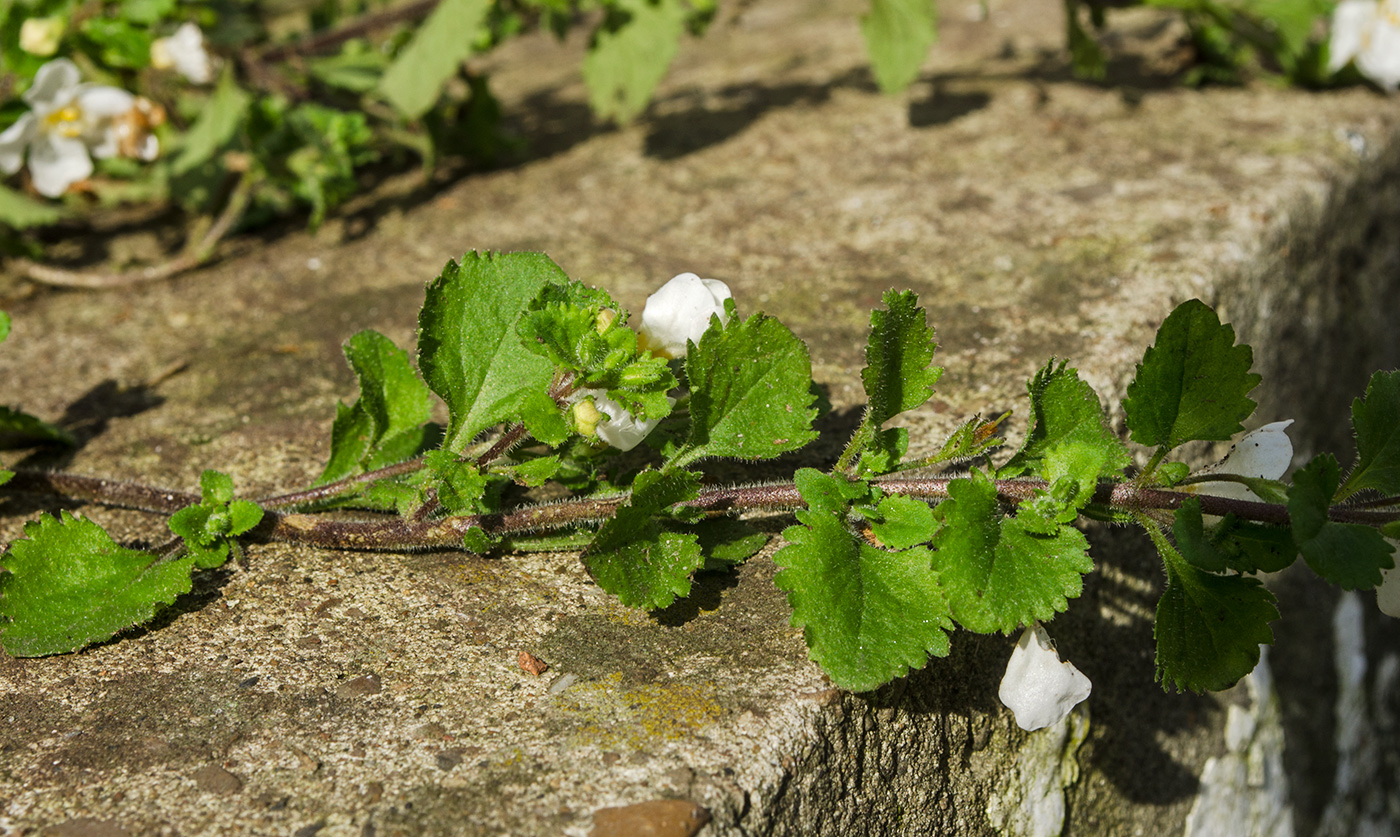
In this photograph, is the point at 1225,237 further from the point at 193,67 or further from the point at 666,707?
the point at 193,67

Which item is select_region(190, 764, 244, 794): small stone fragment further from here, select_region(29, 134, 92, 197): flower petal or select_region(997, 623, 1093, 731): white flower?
select_region(29, 134, 92, 197): flower petal

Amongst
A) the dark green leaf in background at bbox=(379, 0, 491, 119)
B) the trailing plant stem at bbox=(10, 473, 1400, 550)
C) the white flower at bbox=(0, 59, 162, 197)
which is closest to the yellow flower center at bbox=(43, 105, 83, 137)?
the white flower at bbox=(0, 59, 162, 197)

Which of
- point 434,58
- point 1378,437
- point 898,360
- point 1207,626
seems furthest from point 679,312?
point 434,58

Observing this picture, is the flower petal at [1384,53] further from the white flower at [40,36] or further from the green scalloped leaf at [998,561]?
the white flower at [40,36]

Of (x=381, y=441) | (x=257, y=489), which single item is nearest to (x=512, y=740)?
(x=381, y=441)

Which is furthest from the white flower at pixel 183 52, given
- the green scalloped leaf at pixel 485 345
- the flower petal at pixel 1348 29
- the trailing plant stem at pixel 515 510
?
the flower petal at pixel 1348 29

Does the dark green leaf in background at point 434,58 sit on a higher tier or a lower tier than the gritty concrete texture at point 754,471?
higher
